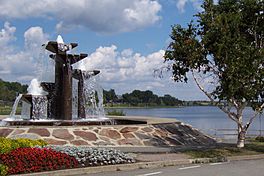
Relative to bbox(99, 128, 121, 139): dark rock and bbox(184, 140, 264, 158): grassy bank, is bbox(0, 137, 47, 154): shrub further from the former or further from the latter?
bbox(184, 140, 264, 158): grassy bank

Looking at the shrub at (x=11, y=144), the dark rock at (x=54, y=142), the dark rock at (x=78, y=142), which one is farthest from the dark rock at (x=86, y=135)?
the shrub at (x=11, y=144)

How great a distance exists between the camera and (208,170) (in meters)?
11.7

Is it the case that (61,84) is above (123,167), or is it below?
above

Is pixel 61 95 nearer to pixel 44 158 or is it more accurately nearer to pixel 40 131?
pixel 40 131

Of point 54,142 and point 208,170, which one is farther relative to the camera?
point 54,142

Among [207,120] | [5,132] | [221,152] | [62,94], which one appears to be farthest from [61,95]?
[207,120]

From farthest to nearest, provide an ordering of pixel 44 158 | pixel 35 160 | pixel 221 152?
pixel 221 152 → pixel 44 158 → pixel 35 160

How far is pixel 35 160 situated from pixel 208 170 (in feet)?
15.7

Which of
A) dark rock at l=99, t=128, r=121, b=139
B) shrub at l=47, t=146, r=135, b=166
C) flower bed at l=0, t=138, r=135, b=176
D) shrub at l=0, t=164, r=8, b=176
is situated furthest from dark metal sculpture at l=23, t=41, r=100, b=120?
shrub at l=0, t=164, r=8, b=176

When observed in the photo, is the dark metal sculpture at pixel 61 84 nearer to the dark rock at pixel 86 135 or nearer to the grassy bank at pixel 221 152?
the dark rock at pixel 86 135

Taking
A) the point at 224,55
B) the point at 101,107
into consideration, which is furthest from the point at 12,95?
the point at 224,55

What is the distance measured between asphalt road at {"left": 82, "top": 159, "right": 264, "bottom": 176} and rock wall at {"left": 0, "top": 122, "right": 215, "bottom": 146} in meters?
5.16

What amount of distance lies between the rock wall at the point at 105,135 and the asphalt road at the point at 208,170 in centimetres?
516

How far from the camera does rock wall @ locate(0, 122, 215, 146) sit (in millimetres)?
16703
